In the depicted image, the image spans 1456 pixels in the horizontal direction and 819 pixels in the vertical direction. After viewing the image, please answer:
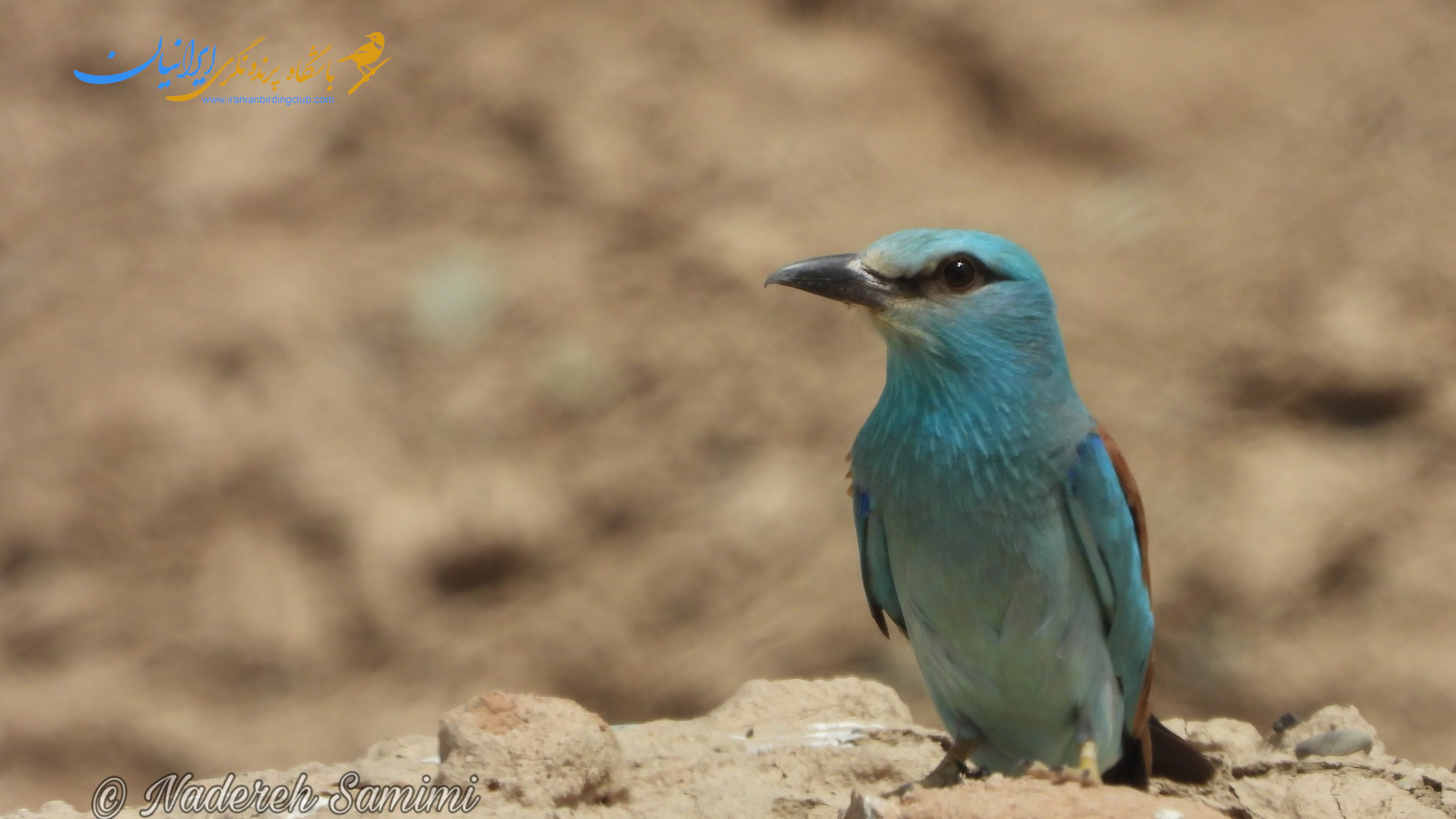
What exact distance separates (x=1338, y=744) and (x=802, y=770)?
53.2 inches

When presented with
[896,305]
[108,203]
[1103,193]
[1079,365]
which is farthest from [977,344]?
[108,203]

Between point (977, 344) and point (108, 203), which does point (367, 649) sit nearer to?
point (108, 203)

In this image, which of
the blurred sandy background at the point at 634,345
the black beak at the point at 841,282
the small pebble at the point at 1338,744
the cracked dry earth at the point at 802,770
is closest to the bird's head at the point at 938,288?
the black beak at the point at 841,282

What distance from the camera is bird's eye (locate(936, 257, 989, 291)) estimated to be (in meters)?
2.98

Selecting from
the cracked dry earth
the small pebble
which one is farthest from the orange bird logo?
the small pebble

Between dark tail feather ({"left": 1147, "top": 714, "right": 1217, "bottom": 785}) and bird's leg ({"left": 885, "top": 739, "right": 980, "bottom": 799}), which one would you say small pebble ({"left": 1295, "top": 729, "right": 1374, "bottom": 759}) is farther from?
bird's leg ({"left": 885, "top": 739, "right": 980, "bottom": 799})

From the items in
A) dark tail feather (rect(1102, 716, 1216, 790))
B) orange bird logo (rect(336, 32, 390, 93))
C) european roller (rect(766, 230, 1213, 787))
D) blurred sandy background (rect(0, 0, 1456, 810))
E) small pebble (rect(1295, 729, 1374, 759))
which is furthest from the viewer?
orange bird logo (rect(336, 32, 390, 93))

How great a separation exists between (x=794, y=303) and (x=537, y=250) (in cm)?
90

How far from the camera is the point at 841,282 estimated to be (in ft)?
9.61

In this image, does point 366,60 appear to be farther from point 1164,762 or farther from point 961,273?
point 1164,762

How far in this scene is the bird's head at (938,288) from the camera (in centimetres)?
295

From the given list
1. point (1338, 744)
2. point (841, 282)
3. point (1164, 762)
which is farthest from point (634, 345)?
point (1338, 744)

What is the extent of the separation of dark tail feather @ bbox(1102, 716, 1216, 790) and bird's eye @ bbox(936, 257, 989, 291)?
1.08 meters

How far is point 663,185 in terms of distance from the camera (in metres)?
4.88
